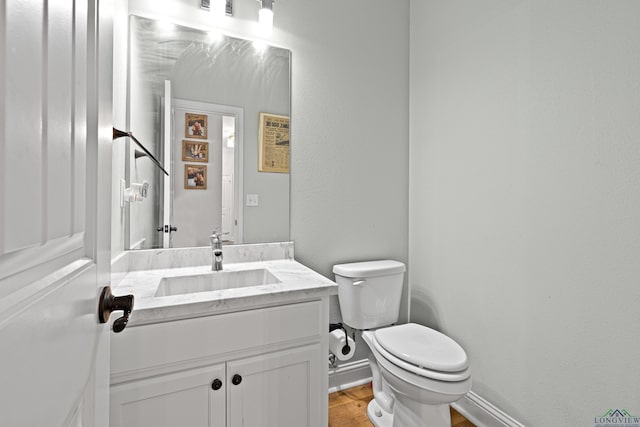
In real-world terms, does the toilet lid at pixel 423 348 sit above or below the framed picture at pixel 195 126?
below

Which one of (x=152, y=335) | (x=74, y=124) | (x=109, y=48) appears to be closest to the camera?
(x=74, y=124)

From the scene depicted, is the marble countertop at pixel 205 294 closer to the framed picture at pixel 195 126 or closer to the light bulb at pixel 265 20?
the framed picture at pixel 195 126

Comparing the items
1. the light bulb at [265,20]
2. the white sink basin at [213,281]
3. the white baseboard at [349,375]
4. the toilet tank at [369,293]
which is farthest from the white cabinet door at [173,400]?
the light bulb at [265,20]

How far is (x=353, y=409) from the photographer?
169 centimetres

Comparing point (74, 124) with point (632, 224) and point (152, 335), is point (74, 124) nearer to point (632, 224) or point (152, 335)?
point (152, 335)

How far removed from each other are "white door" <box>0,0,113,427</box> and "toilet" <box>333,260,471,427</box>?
3.69 feet

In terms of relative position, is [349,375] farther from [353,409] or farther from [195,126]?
[195,126]

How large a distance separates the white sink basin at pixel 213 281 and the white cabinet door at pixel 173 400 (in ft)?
1.10

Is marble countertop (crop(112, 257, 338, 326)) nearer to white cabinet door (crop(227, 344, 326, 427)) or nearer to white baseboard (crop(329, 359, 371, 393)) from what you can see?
white cabinet door (crop(227, 344, 326, 427))

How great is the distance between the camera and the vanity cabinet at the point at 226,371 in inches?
36.9

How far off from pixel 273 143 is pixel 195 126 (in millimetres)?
396

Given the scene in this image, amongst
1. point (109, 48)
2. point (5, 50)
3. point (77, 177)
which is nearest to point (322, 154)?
point (109, 48)

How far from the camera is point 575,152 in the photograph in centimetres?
125

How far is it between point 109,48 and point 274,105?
117cm
